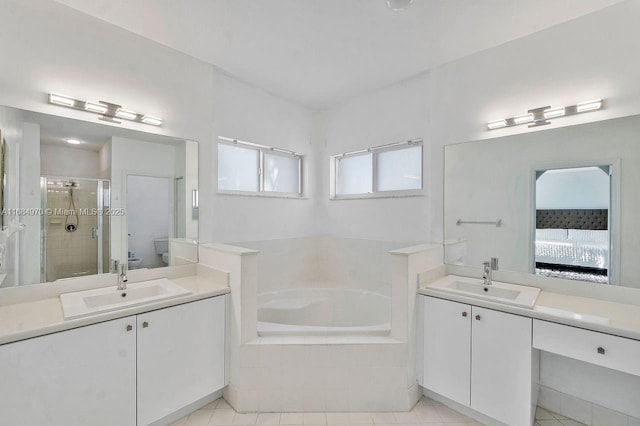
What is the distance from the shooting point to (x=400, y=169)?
2.92 metres


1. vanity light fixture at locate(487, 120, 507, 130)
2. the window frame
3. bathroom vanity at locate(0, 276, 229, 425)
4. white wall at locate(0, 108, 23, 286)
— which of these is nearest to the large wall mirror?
white wall at locate(0, 108, 23, 286)

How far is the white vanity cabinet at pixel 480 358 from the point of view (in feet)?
5.12

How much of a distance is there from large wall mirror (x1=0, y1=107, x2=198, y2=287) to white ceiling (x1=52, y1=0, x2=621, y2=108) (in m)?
0.75

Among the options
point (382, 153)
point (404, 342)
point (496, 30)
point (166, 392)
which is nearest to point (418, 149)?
point (382, 153)

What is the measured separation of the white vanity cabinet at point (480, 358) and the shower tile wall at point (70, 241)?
2.27 metres

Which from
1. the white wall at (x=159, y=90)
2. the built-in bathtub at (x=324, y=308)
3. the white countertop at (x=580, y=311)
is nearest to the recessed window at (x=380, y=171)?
the white wall at (x=159, y=90)

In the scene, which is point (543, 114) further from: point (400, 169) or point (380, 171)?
point (380, 171)

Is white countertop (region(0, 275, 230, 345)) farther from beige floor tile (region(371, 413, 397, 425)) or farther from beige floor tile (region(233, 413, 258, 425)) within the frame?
beige floor tile (region(371, 413, 397, 425))

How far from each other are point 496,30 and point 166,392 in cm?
316

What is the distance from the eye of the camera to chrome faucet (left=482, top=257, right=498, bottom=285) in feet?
6.60

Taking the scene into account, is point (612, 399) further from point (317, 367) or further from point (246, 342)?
point (246, 342)

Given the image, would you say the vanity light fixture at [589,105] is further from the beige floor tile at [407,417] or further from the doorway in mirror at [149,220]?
the doorway in mirror at [149,220]

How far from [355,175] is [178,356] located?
8.02ft

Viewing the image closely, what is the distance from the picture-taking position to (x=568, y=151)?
1.85 meters
